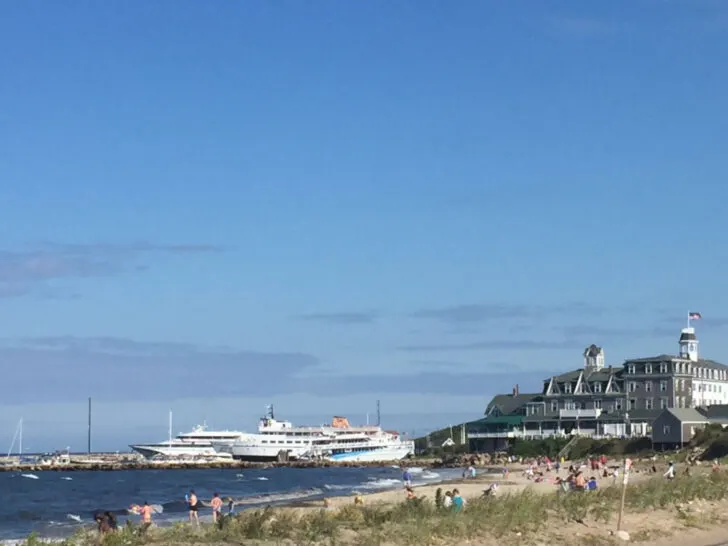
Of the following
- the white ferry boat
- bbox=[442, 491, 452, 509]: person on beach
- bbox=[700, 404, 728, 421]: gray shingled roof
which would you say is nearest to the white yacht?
the white ferry boat

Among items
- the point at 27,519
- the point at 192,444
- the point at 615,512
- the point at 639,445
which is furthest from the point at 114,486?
the point at 615,512

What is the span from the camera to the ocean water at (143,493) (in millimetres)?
55125

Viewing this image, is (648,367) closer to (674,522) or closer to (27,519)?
(27,519)

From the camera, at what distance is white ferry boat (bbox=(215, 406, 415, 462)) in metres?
149

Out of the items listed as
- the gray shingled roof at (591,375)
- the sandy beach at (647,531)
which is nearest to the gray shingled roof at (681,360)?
the gray shingled roof at (591,375)

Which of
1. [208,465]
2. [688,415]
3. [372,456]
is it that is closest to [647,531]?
[688,415]

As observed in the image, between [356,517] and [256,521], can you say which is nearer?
[256,521]

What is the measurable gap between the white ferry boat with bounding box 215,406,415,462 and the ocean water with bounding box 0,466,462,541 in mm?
22186

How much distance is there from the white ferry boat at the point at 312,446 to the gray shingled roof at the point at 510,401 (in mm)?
21463

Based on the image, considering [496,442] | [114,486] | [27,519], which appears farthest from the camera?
[496,442]

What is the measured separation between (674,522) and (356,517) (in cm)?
964

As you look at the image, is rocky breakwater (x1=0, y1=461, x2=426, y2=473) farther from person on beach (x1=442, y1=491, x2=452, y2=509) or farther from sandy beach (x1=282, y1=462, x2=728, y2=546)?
sandy beach (x1=282, y1=462, x2=728, y2=546)

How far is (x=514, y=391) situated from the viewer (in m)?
134

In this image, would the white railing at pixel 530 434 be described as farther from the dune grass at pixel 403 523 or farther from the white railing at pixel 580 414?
the dune grass at pixel 403 523
